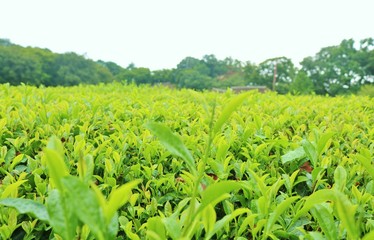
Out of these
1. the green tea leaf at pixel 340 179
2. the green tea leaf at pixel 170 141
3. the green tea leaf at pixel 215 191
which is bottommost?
the green tea leaf at pixel 340 179

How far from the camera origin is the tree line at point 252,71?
4891 cm

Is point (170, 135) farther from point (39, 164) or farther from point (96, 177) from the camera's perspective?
point (39, 164)

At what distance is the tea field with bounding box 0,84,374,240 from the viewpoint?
697 millimetres

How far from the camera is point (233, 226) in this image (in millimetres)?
1122

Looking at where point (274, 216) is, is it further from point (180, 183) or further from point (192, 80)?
point (192, 80)

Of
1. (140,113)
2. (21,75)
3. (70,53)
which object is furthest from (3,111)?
(70,53)

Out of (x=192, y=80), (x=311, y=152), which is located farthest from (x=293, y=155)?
(x=192, y=80)

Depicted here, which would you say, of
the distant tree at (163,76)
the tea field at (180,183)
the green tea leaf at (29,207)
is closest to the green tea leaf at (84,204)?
the tea field at (180,183)

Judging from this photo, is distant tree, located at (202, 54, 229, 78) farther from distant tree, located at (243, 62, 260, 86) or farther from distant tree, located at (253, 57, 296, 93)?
distant tree, located at (253, 57, 296, 93)

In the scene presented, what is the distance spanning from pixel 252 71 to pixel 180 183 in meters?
67.4

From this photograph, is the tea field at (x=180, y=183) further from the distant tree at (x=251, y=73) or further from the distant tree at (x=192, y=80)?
the distant tree at (x=192, y=80)

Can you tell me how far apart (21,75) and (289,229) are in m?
62.2

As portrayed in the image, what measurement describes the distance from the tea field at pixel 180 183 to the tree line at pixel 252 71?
1531 inches

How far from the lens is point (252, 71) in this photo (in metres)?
66.9
